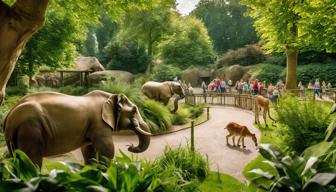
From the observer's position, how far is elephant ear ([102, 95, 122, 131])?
5.43m

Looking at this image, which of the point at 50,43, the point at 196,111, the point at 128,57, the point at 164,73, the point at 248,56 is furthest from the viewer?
the point at 248,56

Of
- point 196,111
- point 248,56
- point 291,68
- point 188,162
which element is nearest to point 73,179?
point 188,162

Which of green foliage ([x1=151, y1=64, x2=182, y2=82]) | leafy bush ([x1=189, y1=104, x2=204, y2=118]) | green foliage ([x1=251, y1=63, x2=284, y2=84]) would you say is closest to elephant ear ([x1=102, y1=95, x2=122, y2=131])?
leafy bush ([x1=189, y1=104, x2=204, y2=118])

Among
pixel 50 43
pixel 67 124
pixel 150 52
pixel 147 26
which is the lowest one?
pixel 67 124

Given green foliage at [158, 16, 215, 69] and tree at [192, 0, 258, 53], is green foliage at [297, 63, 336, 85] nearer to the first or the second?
green foliage at [158, 16, 215, 69]

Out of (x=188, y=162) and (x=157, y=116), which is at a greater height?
(x=157, y=116)

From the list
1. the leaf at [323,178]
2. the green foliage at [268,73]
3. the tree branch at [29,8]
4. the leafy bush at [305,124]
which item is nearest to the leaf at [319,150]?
the leaf at [323,178]

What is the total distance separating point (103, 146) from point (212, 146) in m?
6.05

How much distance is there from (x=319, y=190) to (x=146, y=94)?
49.5ft

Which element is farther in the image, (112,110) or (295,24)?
(295,24)

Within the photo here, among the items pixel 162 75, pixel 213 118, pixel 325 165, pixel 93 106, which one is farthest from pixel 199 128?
pixel 162 75

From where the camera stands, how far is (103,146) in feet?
17.2

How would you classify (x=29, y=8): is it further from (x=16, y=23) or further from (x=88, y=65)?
(x=88, y=65)

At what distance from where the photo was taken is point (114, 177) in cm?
207
